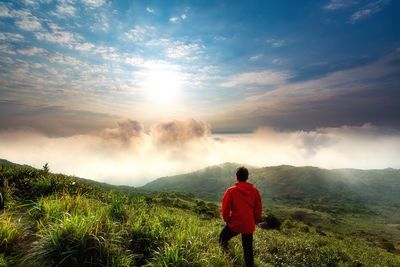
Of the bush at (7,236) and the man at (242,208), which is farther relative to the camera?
the man at (242,208)

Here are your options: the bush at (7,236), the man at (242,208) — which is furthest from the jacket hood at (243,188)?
the bush at (7,236)

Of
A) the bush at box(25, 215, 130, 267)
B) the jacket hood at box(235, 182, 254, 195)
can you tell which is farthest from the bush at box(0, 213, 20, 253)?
the jacket hood at box(235, 182, 254, 195)

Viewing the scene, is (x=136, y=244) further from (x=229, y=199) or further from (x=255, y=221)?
(x=255, y=221)

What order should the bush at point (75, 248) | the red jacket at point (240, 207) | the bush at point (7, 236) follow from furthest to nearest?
the red jacket at point (240, 207) < the bush at point (7, 236) < the bush at point (75, 248)

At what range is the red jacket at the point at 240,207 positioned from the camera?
1144cm

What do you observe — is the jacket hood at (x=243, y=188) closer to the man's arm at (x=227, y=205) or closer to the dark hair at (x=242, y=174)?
the dark hair at (x=242, y=174)

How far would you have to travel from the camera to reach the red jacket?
11438mm

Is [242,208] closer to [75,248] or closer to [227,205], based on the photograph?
[227,205]

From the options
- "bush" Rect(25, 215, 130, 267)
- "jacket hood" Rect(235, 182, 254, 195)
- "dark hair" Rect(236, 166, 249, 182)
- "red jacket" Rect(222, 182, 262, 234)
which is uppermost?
"dark hair" Rect(236, 166, 249, 182)

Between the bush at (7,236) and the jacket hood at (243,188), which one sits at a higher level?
the jacket hood at (243,188)

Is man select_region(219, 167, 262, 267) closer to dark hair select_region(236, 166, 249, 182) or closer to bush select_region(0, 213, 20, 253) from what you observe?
dark hair select_region(236, 166, 249, 182)

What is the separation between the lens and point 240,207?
37.6ft

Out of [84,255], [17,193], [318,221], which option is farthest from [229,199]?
[318,221]

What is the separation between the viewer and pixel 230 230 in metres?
12.0
